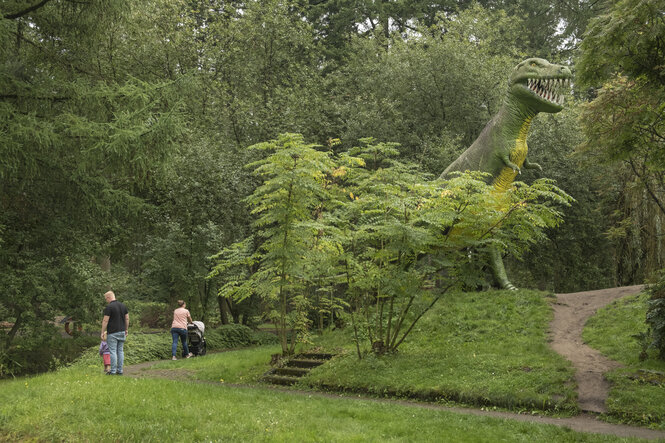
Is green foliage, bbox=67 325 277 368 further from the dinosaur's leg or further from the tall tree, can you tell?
the dinosaur's leg

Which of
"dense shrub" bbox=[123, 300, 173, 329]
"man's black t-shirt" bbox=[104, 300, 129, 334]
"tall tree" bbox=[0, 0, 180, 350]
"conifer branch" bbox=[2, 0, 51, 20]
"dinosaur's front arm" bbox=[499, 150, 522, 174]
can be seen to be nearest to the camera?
"man's black t-shirt" bbox=[104, 300, 129, 334]

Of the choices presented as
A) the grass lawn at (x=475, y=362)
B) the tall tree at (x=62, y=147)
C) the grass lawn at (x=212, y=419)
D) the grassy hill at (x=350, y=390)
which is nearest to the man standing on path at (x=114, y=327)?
the grassy hill at (x=350, y=390)

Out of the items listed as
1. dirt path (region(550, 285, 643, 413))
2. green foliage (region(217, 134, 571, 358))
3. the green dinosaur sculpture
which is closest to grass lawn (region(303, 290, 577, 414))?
dirt path (region(550, 285, 643, 413))

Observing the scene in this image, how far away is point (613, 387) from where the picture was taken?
26.7 ft

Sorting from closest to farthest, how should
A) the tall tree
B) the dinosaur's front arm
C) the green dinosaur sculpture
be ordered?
the tall tree
the green dinosaur sculpture
the dinosaur's front arm

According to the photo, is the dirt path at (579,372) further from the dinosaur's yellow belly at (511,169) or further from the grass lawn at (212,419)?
the dinosaur's yellow belly at (511,169)

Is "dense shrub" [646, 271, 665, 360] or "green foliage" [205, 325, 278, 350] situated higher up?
"dense shrub" [646, 271, 665, 360]

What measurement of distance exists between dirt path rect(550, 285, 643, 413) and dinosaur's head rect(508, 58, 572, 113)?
5.14 m

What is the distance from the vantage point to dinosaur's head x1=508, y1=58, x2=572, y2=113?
14.1 meters

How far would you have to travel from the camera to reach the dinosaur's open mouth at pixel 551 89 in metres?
14.1

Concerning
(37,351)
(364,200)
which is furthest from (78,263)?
(364,200)

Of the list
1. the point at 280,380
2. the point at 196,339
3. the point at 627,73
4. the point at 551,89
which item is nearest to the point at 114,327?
the point at 280,380

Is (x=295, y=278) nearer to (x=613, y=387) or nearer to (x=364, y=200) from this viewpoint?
(x=364, y=200)

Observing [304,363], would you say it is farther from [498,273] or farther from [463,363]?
[498,273]
